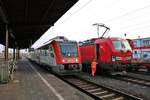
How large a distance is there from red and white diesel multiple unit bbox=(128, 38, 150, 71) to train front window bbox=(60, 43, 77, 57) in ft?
24.8

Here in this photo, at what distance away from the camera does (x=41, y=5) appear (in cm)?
2478

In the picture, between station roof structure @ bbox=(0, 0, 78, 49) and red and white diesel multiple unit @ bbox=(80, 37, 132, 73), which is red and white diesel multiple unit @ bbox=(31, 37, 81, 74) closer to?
red and white diesel multiple unit @ bbox=(80, 37, 132, 73)

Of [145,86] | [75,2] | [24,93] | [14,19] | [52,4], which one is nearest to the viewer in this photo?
[24,93]

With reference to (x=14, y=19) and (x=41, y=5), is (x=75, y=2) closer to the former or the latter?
(x=41, y=5)

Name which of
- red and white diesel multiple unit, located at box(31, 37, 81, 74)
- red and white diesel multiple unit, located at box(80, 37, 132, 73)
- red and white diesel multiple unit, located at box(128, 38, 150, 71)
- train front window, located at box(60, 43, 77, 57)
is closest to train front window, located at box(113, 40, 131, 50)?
red and white diesel multiple unit, located at box(80, 37, 132, 73)

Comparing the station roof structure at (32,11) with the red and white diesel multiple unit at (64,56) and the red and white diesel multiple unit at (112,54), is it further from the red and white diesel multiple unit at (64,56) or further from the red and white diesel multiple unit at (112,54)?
the red and white diesel multiple unit at (112,54)

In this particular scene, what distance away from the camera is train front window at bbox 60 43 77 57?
23.0 metres

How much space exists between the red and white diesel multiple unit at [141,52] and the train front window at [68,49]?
24.8 feet

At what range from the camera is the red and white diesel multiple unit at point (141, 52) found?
2736 cm

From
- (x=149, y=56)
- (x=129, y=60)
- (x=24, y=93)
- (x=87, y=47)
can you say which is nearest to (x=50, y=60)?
(x=87, y=47)

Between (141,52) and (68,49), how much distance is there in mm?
8567

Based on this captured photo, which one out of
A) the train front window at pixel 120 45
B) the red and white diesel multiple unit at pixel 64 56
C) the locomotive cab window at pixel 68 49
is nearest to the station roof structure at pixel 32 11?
the red and white diesel multiple unit at pixel 64 56

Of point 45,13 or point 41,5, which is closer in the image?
point 41,5

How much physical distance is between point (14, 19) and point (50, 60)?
10091mm
